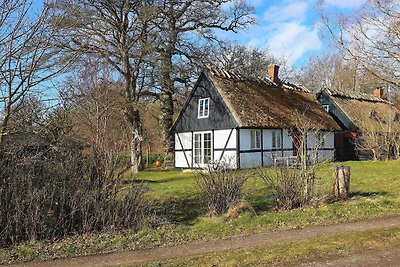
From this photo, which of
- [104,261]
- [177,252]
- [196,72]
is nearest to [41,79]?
[104,261]

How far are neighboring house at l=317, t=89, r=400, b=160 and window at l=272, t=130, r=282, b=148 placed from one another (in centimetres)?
704

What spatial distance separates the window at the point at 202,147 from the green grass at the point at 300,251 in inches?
625

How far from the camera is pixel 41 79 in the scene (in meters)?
7.20

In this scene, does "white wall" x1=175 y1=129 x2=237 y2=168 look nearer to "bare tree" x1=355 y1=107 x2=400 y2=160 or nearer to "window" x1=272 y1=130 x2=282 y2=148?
"window" x1=272 y1=130 x2=282 y2=148

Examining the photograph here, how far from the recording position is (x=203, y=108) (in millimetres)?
23641

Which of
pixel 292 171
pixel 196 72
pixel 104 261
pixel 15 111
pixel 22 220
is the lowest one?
pixel 104 261

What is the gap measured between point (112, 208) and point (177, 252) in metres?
2.24

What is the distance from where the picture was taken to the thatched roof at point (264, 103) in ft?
72.0

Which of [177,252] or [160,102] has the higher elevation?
[160,102]

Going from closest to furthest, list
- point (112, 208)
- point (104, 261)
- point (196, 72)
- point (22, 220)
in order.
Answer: point (104, 261) → point (22, 220) → point (112, 208) → point (196, 72)

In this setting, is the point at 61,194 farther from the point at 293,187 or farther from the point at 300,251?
the point at 293,187

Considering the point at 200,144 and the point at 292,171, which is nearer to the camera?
the point at 292,171

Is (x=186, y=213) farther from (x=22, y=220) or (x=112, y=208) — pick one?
(x=22, y=220)

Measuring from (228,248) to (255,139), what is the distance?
605 inches
